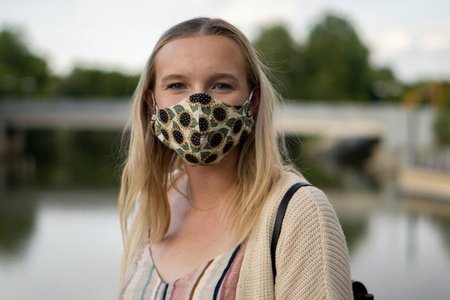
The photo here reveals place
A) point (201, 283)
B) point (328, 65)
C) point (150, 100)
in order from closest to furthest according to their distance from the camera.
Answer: point (201, 283) → point (150, 100) → point (328, 65)

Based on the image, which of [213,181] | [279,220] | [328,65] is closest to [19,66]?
[328,65]

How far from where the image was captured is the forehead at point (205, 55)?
5.14 ft

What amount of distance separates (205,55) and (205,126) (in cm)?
15

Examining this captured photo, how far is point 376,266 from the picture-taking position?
532 inches

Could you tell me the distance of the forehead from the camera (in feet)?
5.14

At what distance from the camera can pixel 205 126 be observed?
1603mm

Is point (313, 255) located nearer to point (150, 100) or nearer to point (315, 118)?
point (150, 100)

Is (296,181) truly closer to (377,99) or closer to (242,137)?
(242,137)

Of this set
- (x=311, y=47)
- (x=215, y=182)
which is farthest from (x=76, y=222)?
(x=311, y=47)

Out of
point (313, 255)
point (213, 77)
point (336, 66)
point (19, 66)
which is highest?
point (213, 77)

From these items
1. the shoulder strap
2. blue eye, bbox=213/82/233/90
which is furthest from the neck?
the shoulder strap

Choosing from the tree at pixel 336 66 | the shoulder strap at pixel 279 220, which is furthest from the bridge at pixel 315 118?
the shoulder strap at pixel 279 220

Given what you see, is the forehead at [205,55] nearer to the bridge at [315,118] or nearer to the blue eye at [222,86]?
the blue eye at [222,86]

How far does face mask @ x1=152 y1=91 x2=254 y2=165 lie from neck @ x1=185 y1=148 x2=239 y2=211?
0.05 metres
